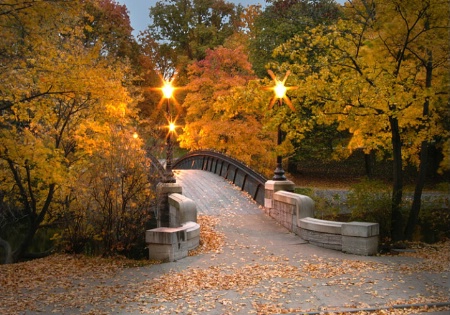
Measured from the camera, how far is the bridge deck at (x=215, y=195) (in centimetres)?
1559

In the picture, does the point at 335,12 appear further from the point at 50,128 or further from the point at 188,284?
the point at 188,284

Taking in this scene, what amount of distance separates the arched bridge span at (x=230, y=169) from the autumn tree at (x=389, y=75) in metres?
5.00

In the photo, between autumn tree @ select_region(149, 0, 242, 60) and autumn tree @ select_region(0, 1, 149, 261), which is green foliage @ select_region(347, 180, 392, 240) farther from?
autumn tree @ select_region(149, 0, 242, 60)

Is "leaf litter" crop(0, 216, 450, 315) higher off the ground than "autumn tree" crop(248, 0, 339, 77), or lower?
lower

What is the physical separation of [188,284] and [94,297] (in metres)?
1.63

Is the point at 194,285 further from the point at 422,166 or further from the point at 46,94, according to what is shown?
the point at 422,166

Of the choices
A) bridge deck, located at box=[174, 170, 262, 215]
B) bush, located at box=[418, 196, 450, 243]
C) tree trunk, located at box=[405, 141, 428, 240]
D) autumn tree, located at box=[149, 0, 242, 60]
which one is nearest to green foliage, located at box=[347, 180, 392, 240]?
tree trunk, located at box=[405, 141, 428, 240]

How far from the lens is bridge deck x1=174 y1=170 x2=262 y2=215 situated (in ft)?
51.2

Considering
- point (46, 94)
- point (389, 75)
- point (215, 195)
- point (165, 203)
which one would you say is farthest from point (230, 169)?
point (46, 94)

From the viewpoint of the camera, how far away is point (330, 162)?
107 ft

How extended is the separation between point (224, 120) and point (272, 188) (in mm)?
9126

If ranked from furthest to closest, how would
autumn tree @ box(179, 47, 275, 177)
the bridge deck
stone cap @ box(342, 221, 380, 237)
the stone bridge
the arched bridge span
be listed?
autumn tree @ box(179, 47, 275, 177), the arched bridge span, the bridge deck, the stone bridge, stone cap @ box(342, 221, 380, 237)

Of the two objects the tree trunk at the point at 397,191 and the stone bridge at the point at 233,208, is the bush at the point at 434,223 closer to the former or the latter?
the tree trunk at the point at 397,191

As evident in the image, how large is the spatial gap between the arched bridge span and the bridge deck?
269 mm
